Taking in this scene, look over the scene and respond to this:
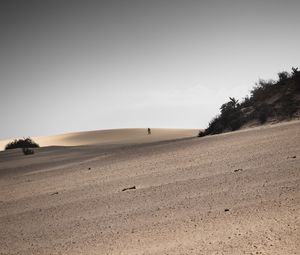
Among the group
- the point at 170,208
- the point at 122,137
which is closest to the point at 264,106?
the point at 170,208

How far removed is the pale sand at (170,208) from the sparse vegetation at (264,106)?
190 inches

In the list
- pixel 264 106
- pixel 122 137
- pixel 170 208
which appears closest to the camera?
pixel 170 208

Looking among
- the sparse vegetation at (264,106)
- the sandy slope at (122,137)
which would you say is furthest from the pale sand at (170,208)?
the sandy slope at (122,137)

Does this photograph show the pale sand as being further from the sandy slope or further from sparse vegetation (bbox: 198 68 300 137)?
the sandy slope

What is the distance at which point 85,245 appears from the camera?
3.72m

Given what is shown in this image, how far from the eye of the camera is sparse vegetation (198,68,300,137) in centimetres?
1266

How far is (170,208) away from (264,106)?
9763 millimetres

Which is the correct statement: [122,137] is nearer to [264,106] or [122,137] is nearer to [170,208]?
[264,106]

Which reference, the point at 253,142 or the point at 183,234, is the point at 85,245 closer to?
the point at 183,234

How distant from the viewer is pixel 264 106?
13359mm

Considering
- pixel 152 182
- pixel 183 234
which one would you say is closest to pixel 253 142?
pixel 152 182

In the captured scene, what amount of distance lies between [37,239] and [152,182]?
256cm

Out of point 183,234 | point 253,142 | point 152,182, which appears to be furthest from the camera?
point 253,142

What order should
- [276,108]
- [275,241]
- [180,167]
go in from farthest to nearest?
[276,108]
[180,167]
[275,241]
